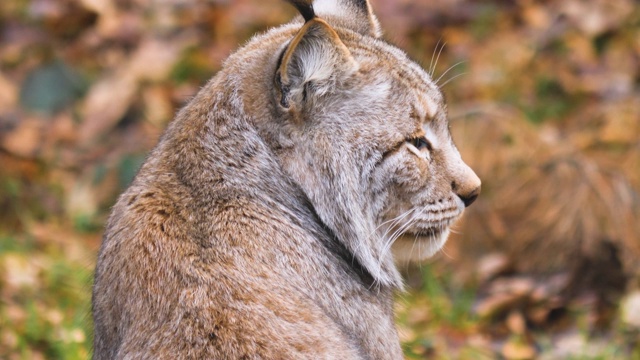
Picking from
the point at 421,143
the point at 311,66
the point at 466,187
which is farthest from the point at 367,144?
the point at 466,187

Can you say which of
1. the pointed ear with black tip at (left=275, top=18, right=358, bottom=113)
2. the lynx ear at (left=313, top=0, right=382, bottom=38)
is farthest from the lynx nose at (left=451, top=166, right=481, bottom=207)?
the lynx ear at (left=313, top=0, right=382, bottom=38)

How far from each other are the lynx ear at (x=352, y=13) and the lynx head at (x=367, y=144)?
9.3 inches

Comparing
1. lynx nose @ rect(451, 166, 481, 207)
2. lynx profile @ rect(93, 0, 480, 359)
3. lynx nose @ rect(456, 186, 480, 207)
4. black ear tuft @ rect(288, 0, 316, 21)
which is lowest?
lynx nose @ rect(456, 186, 480, 207)

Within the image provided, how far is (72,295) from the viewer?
595 centimetres

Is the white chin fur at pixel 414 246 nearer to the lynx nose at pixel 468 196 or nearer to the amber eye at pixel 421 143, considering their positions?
the lynx nose at pixel 468 196

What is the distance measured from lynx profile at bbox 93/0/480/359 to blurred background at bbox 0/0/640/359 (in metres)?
0.64

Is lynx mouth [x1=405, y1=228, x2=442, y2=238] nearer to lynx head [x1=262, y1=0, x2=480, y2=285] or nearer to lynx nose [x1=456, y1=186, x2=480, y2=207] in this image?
lynx head [x1=262, y1=0, x2=480, y2=285]

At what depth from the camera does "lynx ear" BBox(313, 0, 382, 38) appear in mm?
3957

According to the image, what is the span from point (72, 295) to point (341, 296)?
3137 millimetres

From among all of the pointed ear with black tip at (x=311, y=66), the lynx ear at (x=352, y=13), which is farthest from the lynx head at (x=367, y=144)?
the lynx ear at (x=352, y=13)

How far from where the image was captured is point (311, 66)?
3252 mm

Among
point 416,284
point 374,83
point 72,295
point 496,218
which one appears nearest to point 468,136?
point 496,218

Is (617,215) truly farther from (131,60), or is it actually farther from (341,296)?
(131,60)

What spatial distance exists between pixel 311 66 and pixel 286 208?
1.68ft
